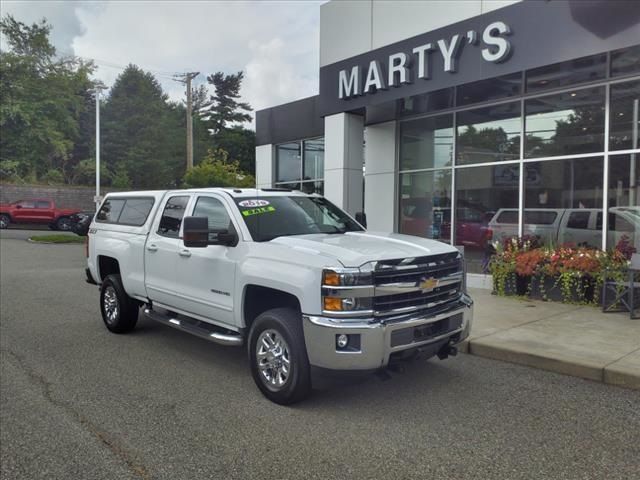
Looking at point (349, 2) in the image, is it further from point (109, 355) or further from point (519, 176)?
point (109, 355)

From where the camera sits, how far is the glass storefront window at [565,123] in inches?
387

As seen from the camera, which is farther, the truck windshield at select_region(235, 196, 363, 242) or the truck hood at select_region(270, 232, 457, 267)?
the truck windshield at select_region(235, 196, 363, 242)

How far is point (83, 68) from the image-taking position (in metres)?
46.5

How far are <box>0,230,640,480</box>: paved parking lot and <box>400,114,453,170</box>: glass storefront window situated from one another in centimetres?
739

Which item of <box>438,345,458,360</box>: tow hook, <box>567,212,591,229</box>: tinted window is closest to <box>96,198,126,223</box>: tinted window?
<box>438,345,458,360</box>: tow hook

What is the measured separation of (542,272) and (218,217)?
19.2ft

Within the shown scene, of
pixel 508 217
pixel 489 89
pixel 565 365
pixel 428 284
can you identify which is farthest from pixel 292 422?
pixel 489 89

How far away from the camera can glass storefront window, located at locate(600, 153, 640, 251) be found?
933 centimetres

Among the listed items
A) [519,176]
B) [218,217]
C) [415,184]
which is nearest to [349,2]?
[415,184]

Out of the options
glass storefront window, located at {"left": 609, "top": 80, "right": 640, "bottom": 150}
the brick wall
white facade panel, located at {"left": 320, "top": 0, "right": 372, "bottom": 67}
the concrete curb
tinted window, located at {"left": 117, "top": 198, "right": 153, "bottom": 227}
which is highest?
white facade panel, located at {"left": 320, "top": 0, "right": 372, "bottom": 67}

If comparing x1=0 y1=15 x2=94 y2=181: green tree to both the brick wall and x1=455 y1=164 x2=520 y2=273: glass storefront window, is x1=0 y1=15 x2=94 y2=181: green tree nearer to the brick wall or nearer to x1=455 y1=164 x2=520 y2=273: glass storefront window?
the brick wall

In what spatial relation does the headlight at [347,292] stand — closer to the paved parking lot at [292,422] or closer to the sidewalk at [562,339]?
the paved parking lot at [292,422]

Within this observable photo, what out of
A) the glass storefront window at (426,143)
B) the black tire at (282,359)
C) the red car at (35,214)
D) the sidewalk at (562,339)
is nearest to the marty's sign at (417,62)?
the glass storefront window at (426,143)

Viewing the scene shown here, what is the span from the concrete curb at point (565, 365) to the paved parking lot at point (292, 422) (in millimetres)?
113
